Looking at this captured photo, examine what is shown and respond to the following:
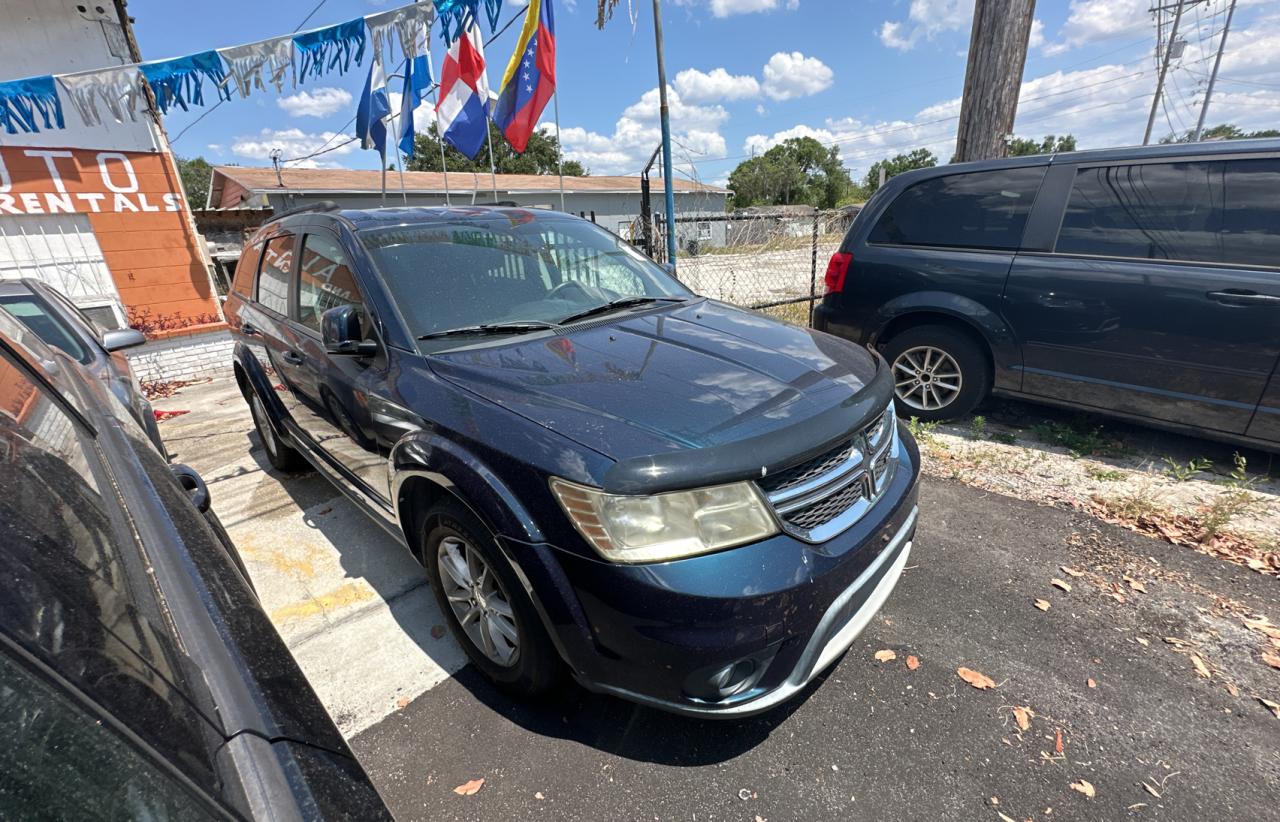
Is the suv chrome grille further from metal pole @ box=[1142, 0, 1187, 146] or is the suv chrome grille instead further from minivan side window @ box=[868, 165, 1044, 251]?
metal pole @ box=[1142, 0, 1187, 146]

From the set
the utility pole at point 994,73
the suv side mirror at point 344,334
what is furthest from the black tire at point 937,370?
the suv side mirror at point 344,334

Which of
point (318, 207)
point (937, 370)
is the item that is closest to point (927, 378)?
point (937, 370)

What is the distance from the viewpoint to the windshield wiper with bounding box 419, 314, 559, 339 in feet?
7.39

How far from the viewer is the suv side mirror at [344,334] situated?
7.39 feet

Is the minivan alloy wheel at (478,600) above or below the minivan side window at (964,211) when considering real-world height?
below

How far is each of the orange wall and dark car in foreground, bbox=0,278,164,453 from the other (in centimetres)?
344

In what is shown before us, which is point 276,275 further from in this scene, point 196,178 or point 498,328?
point 196,178

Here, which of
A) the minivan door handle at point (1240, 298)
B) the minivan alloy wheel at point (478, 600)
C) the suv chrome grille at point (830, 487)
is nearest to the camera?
the suv chrome grille at point (830, 487)

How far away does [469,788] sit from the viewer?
1808 millimetres

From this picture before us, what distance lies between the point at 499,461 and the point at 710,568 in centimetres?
71

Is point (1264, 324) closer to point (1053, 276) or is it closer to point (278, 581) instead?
point (1053, 276)

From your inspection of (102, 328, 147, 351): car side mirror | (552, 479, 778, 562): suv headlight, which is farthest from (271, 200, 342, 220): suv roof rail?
(552, 479, 778, 562): suv headlight

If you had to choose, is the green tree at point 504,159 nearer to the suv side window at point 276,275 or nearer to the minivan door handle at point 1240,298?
the suv side window at point 276,275

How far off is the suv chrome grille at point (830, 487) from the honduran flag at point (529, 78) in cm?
614
